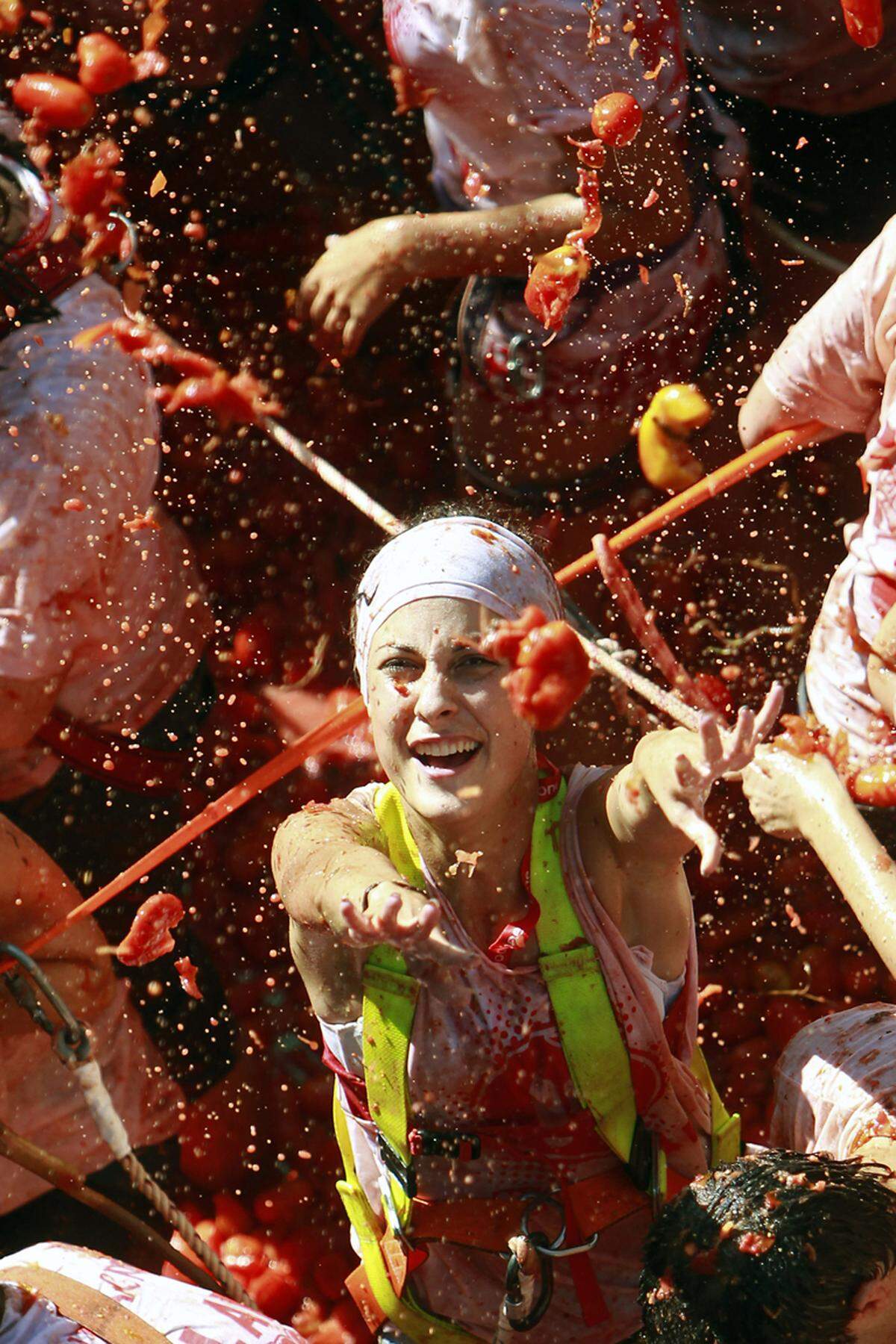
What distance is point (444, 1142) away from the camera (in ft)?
7.77

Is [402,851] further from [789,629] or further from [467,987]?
[789,629]

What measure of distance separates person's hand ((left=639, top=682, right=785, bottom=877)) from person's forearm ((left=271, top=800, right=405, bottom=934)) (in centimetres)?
40

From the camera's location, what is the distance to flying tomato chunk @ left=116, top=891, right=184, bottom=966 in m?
3.53

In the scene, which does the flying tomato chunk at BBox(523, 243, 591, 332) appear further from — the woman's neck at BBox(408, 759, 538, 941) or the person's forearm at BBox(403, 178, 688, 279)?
the woman's neck at BBox(408, 759, 538, 941)

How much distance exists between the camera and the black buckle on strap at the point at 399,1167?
7.79 ft

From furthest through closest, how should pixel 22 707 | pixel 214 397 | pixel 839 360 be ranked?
pixel 214 397 < pixel 22 707 < pixel 839 360

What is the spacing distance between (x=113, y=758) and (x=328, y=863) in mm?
1406

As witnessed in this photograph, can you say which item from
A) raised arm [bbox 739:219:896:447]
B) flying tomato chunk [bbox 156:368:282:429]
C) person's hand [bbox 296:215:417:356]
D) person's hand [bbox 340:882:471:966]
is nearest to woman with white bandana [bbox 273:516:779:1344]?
person's hand [bbox 340:882:471:966]

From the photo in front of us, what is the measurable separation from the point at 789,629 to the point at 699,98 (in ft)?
4.33

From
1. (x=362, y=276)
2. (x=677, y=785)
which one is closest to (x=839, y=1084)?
(x=677, y=785)

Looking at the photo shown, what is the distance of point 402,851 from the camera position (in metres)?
2.40

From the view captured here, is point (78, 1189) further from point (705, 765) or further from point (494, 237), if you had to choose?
point (494, 237)

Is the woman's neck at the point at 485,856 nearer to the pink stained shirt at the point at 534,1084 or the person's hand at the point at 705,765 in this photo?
the pink stained shirt at the point at 534,1084

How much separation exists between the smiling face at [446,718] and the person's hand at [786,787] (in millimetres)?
353
